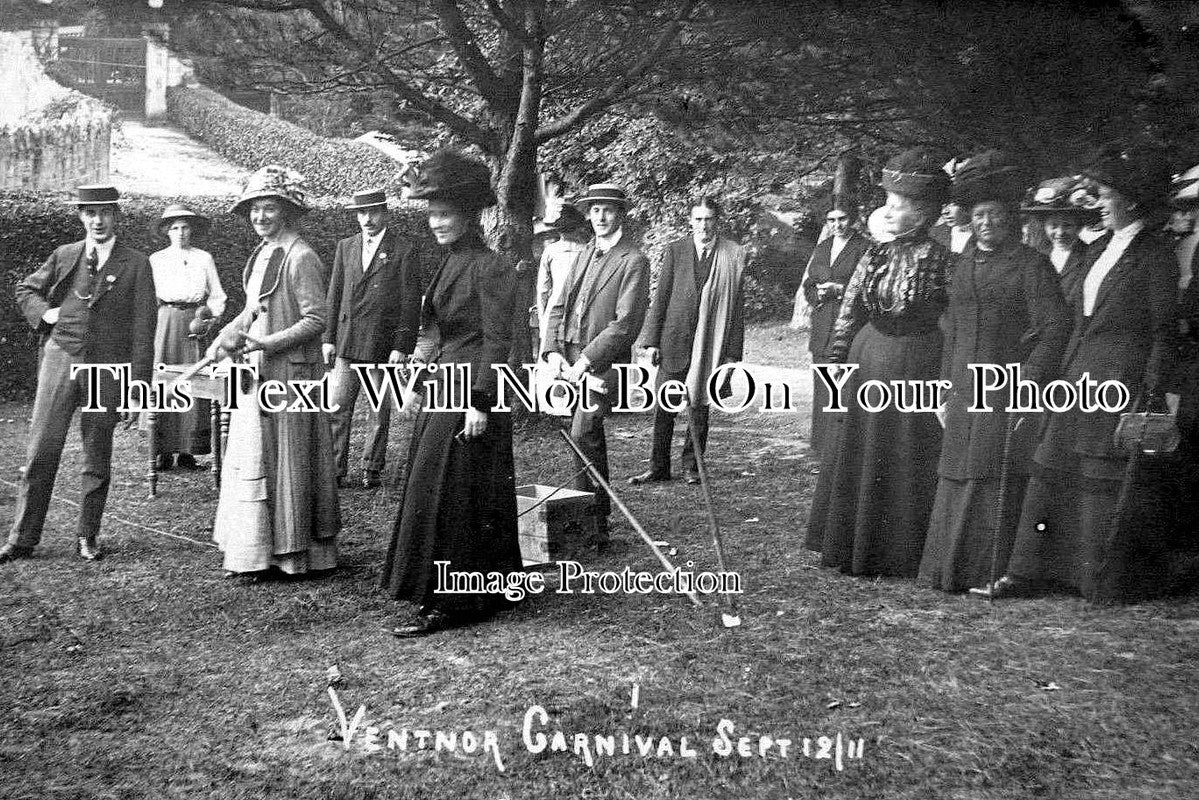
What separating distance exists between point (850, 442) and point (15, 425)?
3.33 m

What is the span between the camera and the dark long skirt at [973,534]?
4.71m

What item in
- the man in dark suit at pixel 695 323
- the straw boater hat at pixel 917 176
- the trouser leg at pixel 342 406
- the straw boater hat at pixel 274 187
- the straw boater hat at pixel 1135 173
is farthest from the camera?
the trouser leg at pixel 342 406

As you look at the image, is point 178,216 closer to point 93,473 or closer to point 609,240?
point 93,473

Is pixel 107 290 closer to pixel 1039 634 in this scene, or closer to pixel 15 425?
pixel 15 425

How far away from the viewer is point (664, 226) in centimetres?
Result: 505

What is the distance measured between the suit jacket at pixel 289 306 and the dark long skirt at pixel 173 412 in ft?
0.63

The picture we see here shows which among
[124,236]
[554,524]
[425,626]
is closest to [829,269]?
[554,524]

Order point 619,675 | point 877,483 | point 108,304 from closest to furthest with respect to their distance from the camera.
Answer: point 619,675 → point 877,483 → point 108,304

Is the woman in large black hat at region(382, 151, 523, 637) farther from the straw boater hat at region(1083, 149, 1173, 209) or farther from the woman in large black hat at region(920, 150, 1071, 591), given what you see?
the straw boater hat at region(1083, 149, 1173, 209)

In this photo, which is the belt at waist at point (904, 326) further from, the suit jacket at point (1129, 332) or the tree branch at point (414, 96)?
the tree branch at point (414, 96)

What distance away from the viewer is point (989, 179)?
456 cm

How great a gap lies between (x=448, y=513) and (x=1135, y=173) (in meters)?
2.77

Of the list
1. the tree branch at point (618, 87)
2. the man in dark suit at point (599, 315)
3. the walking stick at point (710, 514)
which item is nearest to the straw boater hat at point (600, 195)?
the man in dark suit at point (599, 315)

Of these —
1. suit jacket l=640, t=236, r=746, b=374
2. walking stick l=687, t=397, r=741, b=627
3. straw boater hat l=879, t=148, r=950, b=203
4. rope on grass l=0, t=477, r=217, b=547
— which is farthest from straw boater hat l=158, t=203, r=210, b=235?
straw boater hat l=879, t=148, r=950, b=203
